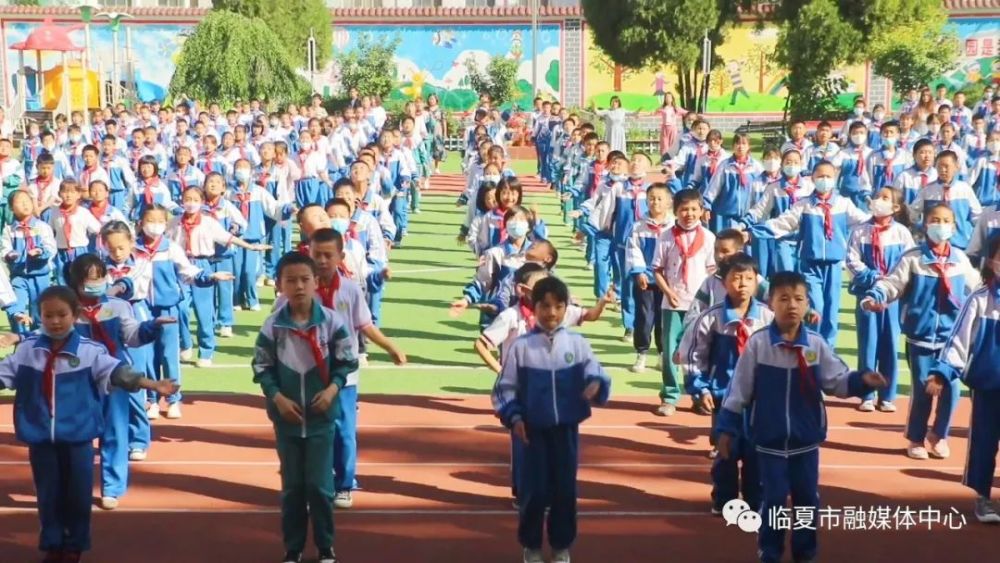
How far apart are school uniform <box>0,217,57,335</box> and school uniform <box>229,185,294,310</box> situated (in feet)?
8.27

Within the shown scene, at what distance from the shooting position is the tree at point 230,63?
37.8 metres

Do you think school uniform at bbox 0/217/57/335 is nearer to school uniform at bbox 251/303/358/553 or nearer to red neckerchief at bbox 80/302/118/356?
red neckerchief at bbox 80/302/118/356

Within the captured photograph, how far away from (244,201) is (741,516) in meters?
9.41

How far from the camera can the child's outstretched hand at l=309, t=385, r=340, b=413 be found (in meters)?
7.21

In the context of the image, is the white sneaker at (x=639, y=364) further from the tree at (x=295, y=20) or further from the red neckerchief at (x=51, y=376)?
the tree at (x=295, y=20)

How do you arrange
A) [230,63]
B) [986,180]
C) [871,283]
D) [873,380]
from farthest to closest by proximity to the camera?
[230,63] < [986,180] < [871,283] < [873,380]

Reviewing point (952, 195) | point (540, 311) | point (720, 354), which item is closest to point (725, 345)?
point (720, 354)

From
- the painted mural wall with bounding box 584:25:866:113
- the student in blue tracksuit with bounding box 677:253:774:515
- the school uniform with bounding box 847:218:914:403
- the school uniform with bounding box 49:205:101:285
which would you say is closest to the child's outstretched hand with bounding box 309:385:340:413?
the student in blue tracksuit with bounding box 677:253:774:515

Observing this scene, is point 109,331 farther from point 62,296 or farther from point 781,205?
point 781,205

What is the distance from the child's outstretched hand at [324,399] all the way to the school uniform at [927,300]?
4.05 meters

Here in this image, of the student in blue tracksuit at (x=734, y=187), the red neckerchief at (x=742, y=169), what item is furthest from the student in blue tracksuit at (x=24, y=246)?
the red neckerchief at (x=742, y=169)

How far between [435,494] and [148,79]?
143 ft

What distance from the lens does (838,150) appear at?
66.4 feet

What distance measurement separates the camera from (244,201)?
16.1 metres
